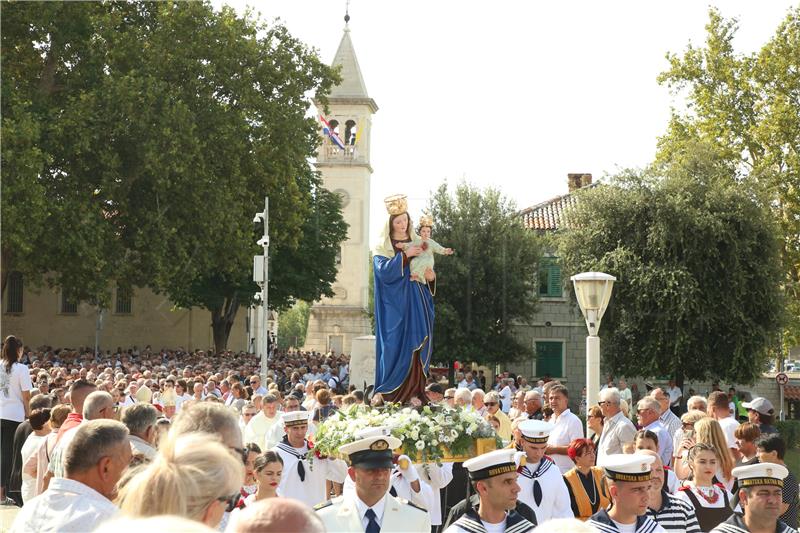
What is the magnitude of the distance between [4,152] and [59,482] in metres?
27.5

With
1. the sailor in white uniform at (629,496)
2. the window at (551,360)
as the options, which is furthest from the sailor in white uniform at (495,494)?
the window at (551,360)

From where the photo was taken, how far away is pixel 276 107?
37156 millimetres

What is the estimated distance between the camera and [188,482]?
3744mm

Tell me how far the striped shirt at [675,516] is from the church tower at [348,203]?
69.6m

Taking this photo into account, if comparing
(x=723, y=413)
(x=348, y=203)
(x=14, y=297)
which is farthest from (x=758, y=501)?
(x=348, y=203)

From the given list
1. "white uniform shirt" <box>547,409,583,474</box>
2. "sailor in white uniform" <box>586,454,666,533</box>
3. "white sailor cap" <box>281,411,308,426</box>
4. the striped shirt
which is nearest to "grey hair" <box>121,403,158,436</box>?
"sailor in white uniform" <box>586,454,666,533</box>

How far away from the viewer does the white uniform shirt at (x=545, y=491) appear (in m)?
8.21

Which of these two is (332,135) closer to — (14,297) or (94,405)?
(14,297)

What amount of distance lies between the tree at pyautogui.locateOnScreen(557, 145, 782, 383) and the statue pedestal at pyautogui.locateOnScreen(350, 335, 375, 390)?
1133cm

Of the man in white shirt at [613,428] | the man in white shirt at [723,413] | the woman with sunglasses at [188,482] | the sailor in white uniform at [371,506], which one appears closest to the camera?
the woman with sunglasses at [188,482]

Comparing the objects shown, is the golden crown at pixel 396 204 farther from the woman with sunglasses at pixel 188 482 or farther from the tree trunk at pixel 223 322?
the tree trunk at pixel 223 322

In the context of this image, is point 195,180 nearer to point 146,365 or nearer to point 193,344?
point 146,365

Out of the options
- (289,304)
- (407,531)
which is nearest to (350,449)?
(407,531)

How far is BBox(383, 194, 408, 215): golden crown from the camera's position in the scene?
42.3 ft
